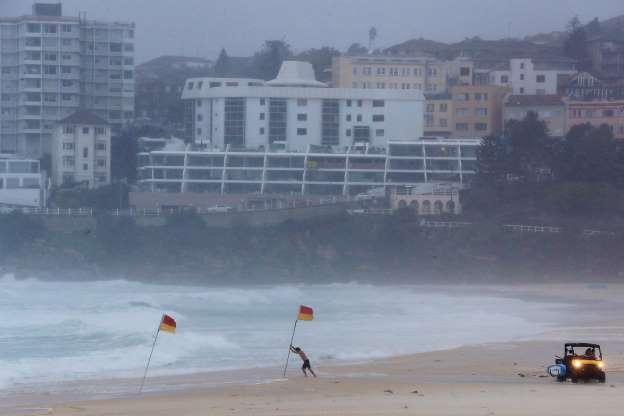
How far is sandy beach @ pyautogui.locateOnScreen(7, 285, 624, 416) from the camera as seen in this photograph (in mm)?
14008

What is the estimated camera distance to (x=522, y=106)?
1949 inches

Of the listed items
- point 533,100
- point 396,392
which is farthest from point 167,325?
point 533,100

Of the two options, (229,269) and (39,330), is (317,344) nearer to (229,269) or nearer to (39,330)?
(39,330)

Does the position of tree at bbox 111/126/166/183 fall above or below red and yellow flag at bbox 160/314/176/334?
above

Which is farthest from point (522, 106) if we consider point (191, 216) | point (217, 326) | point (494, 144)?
point (217, 326)

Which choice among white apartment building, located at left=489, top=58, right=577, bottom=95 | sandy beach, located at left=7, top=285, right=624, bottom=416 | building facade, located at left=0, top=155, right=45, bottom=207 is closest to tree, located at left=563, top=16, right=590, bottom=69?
white apartment building, located at left=489, top=58, right=577, bottom=95

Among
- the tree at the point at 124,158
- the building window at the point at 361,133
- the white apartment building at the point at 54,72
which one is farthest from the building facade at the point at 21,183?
the building window at the point at 361,133

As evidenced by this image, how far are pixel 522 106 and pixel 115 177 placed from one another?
47.8 ft

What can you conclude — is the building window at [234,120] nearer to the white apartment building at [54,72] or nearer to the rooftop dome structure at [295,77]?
the rooftop dome structure at [295,77]

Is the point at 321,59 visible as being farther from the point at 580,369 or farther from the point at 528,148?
the point at 580,369

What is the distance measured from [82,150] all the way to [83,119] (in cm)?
106

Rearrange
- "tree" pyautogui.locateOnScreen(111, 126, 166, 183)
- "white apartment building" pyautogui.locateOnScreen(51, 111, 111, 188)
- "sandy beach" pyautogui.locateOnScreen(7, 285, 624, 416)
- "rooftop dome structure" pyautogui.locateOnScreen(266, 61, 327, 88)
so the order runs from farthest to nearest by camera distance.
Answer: "rooftop dome structure" pyautogui.locateOnScreen(266, 61, 327, 88) < "tree" pyautogui.locateOnScreen(111, 126, 166, 183) < "white apartment building" pyautogui.locateOnScreen(51, 111, 111, 188) < "sandy beach" pyautogui.locateOnScreen(7, 285, 624, 416)

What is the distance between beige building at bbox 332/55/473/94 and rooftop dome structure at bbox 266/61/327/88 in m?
1.52

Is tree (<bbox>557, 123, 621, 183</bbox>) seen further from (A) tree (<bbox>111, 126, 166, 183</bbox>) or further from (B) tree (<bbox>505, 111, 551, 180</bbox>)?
(A) tree (<bbox>111, 126, 166, 183</bbox>)
